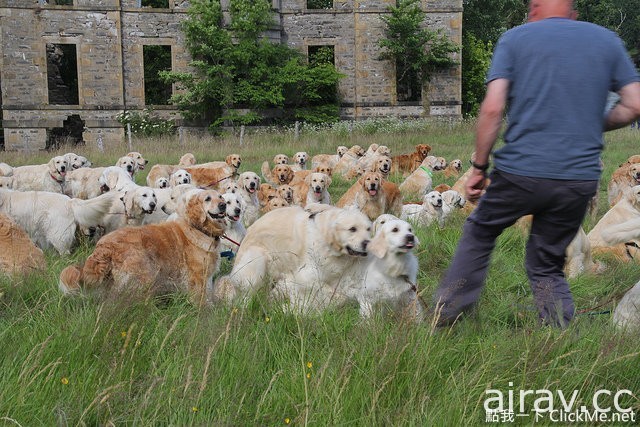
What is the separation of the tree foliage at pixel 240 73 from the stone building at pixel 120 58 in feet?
3.74

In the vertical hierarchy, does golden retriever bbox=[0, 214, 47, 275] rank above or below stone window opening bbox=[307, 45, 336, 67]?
below

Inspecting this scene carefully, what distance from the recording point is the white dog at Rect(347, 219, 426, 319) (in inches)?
225

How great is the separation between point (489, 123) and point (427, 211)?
691 centimetres

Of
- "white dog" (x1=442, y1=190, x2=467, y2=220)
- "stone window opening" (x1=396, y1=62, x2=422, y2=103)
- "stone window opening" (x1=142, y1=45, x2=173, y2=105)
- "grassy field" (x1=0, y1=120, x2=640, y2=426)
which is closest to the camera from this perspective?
"grassy field" (x1=0, y1=120, x2=640, y2=426)

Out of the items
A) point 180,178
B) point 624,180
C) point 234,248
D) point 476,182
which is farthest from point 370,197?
point 476,182

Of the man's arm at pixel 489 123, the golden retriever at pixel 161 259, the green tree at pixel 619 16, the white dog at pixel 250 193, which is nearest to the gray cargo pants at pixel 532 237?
the man's arm at pixel 489 123

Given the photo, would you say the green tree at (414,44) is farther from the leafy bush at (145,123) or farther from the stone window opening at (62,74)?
the stone window opening at (62,74)

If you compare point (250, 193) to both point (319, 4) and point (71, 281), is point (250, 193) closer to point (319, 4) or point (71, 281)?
point (71, 281)

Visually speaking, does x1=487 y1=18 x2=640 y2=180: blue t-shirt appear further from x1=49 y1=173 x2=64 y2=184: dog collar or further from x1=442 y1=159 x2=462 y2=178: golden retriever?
x1=442 y1=159 x2=462 y2=178: golden retriever

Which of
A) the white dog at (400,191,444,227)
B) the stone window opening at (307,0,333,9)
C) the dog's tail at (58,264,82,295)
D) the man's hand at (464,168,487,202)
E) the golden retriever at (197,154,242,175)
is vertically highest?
the stone window opening at (307,0,333,9)

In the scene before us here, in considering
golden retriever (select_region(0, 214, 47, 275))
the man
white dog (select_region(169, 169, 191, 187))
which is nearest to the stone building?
white dog (select_region(169, 169, 191, 187))

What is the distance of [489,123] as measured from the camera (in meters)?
4.45

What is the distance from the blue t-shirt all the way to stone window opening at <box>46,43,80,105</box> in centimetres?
3322

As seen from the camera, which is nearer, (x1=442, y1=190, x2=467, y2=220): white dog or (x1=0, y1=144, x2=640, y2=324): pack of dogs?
(x1=0, y1=144, x2=640, y2=324): pack of dogs
